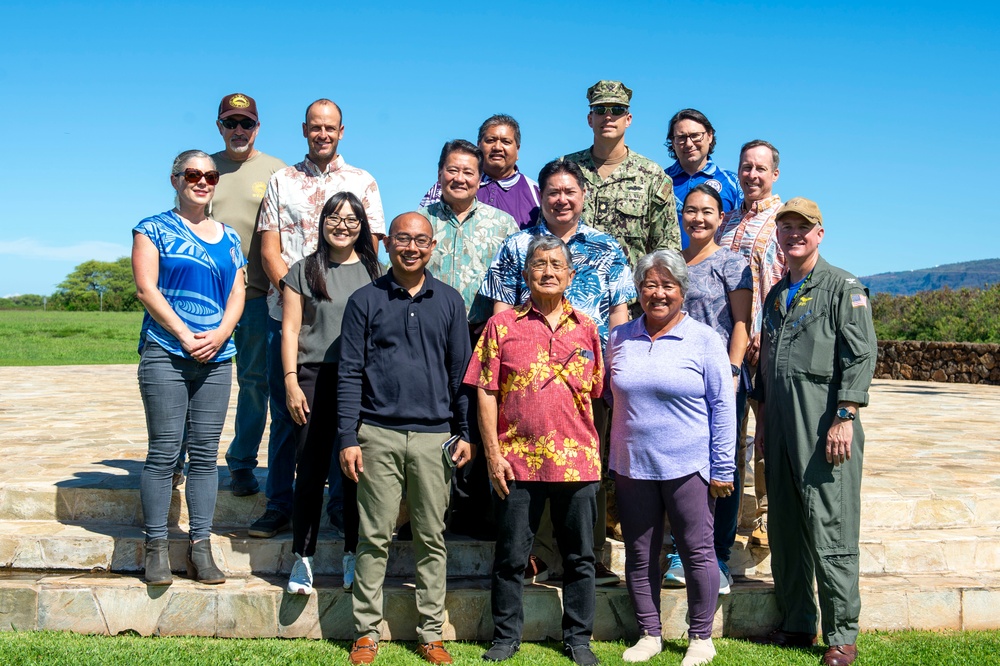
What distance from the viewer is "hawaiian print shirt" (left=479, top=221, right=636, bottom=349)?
14.2 ft

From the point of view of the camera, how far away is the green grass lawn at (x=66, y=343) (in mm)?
19328

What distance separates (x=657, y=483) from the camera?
4.00m

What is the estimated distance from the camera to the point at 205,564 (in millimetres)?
4398

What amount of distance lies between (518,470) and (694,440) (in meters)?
0.83

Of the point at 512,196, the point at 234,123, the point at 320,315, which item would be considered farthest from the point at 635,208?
the point at 234,123

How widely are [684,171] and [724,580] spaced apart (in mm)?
2565

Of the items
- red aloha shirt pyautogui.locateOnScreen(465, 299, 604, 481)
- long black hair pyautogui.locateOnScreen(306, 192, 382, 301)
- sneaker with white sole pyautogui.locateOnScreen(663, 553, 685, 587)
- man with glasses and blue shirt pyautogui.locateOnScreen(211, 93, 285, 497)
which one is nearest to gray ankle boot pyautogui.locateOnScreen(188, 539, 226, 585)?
man with glasses and blue shirt pyautogui.locateOnScreen(211, 93, 285, 497)

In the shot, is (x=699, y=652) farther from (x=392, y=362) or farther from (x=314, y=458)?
(x=314, y=458)

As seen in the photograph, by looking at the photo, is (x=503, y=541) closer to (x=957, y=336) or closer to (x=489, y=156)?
(x=489, y=156)

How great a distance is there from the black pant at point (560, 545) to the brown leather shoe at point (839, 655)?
113 centimetres

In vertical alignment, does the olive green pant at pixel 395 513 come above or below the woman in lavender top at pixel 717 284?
below

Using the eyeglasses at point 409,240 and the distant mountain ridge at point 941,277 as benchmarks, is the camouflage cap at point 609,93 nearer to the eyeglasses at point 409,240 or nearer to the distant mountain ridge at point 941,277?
the eyeglasses at point 409,240

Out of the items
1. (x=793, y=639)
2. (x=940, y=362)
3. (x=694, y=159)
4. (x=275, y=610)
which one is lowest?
A: (x=793, y=639)

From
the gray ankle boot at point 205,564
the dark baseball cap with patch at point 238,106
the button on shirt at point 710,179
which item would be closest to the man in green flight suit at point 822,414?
the button on shirt at point 710,179
